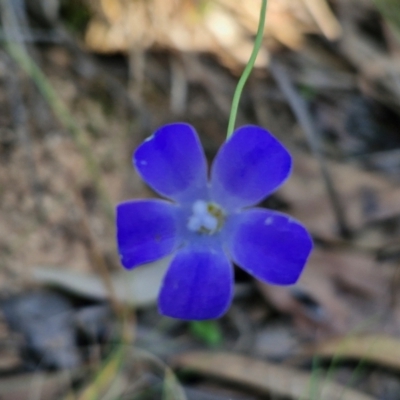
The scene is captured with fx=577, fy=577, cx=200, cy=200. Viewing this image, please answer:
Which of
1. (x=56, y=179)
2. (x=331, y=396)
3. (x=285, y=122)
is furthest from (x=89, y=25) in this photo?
(x=331, y=396)

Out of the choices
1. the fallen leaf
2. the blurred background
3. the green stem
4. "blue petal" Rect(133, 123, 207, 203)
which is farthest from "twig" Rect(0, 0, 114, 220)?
the green stem

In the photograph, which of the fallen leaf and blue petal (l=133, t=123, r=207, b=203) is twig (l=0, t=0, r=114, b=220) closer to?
the fallen leaf

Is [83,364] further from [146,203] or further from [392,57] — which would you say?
[392,57]

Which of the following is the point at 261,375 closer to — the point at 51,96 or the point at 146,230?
the point at 146,230

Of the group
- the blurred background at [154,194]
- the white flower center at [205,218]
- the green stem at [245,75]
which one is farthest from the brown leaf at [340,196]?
the green stem at [245,75]

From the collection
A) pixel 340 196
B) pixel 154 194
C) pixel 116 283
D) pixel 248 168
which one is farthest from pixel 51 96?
pixel 340 196
